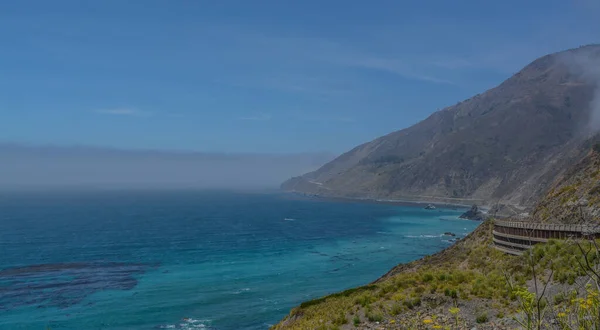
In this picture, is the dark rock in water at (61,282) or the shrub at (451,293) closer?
the shrub at (451,293)

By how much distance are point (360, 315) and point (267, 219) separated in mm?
151517

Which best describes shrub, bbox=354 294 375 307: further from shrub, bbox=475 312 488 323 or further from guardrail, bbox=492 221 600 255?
guardrail, bbox=492 221 600 255

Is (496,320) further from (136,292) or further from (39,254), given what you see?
(39,254)

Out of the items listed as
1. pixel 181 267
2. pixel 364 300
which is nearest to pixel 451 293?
pixel 364 300

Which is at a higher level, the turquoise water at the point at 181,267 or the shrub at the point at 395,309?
the shrub at the point at 395,309

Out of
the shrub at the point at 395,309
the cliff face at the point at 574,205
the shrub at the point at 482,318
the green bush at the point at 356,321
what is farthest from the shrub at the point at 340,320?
the cliff face at the point at 574,205

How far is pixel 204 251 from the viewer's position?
10000 cm

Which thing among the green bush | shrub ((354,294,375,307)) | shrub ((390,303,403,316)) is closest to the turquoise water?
shrub ((354,294,375,307))

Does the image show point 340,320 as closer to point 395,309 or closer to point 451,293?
point 395,309

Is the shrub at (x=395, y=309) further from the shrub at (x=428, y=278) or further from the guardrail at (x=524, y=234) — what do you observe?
the guardrail at (x=524, y=234)

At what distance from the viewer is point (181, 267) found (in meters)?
83.4

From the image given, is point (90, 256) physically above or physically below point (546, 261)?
below

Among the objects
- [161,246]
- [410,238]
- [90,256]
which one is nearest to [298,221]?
[410,238]

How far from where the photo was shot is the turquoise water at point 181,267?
5525 centimetres
